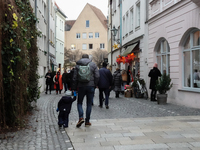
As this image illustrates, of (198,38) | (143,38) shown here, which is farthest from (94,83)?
(143,38)

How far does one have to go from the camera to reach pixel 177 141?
6027mm

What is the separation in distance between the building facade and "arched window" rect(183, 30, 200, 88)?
54.0m

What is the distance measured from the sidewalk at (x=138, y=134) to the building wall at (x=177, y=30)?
409 cm

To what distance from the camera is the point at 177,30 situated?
13.8 meters

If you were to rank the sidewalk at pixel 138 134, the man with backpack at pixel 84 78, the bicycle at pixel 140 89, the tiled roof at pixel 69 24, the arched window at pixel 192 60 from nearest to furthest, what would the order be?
1. the sidewalk at pixel 138 134
2. the man with backpack at pixel 84 78
3. the arched window at pixel 192 60
4. the bicycle at pixel 140 89
5. the tiled roof at pixel 69 24

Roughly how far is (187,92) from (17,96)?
779cm

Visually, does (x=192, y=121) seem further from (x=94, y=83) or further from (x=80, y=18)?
(x=80, y=18)

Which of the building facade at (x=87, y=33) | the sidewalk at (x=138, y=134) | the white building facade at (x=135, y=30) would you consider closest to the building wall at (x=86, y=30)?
the building facade at (x=87, y=33)

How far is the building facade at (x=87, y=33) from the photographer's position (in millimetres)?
67375

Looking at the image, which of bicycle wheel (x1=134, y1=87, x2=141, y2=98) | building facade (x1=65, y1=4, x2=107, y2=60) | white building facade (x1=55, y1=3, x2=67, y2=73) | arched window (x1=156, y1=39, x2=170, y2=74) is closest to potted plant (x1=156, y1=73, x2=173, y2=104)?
arched window (x1=156, y1=39, x2=170, y2=74)

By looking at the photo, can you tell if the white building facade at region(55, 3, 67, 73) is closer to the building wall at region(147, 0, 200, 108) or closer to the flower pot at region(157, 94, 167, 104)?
the building wall at region(147, 0, 200, 108)

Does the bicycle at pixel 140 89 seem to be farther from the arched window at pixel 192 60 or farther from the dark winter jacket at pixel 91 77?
the dark winter jacket at pixel 91 77

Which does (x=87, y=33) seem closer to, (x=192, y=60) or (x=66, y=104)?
(x=192, y=60)

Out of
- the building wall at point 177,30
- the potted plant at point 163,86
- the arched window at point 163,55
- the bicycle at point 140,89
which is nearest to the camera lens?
the building wall at point 177,30
